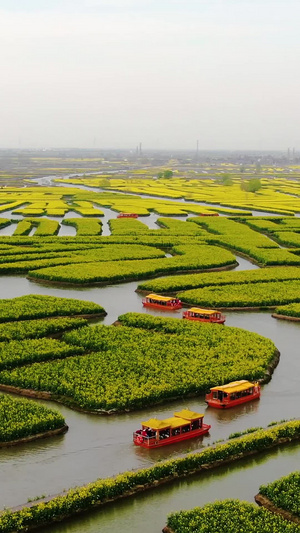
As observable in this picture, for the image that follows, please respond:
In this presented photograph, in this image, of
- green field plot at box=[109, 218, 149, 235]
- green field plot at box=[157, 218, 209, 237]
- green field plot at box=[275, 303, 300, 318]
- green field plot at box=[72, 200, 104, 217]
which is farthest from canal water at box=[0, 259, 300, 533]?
green field plot at box=[72, 200, 104, 217]

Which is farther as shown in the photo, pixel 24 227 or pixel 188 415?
pixel 24 227

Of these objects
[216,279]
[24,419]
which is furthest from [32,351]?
[216,279]

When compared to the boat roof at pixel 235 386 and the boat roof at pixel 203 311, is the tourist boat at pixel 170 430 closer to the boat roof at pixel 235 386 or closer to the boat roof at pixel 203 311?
the boat roof at pixel 235 386

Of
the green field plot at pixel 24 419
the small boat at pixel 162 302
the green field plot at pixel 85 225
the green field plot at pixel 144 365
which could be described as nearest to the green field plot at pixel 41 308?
the small boat at pixel 162 302

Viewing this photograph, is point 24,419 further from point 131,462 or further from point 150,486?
point 150,486

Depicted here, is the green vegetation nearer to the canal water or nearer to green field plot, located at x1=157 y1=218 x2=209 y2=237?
the canal water

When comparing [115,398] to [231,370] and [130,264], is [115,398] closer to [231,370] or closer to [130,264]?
[231,370]

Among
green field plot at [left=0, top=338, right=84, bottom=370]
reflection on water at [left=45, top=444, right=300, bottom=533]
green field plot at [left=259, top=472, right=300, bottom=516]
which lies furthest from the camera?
green field plot at [left=0, top=338, right=84, bottom=370]
